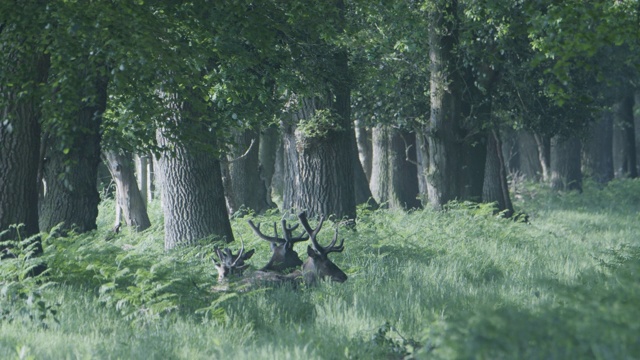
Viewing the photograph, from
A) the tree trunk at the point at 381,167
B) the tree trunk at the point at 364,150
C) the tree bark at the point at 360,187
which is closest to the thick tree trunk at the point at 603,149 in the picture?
→ the tree trunk at the point at 364,150

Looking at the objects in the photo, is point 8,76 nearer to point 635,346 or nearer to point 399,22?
point 635,346

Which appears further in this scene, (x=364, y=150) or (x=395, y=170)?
(x=364, y=150)

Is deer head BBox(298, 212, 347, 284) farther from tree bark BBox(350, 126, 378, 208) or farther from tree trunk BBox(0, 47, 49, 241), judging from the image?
tree bark BBox(350, 126, 378, 208)

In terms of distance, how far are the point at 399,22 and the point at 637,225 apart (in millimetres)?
9101

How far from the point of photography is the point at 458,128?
24.5 meters

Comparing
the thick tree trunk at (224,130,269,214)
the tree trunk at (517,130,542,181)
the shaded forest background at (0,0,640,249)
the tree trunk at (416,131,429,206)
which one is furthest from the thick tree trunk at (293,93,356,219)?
the tree trunk at (517,130,542,181)

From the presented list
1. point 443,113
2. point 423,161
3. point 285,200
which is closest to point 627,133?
point 423,161

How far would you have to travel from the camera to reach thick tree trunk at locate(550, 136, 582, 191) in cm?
4306

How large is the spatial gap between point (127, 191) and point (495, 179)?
10.7 meters

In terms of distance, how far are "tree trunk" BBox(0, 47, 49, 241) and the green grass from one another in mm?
681

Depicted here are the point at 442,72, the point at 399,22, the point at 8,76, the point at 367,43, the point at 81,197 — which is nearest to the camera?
the point at 8,76

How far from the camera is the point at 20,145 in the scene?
12.1m

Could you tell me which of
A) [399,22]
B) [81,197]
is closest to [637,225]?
[399,22]

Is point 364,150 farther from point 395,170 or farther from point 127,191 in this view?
point 127,191
